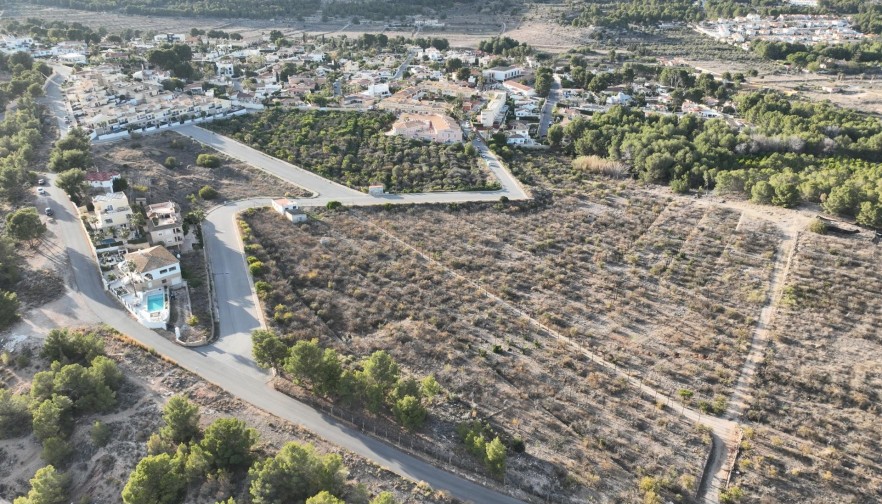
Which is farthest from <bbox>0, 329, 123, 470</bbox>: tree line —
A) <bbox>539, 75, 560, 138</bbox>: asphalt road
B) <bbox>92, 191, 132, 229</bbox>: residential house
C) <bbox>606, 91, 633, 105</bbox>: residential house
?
<bbox>606, 91, 633, 105</bbox>: residential house

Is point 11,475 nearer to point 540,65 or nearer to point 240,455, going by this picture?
point 240,455

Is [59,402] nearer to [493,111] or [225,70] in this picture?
[493,111]

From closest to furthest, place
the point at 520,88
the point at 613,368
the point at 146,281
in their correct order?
the point at 613,368 → the point at 146,281 → the point at 520,88

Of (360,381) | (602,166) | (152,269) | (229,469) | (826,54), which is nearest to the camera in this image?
(229,469)

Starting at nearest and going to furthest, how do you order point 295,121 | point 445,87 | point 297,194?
point 297,194, point 295,121, point 445,87

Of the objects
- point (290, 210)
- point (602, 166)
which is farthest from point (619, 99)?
point (290, 210)

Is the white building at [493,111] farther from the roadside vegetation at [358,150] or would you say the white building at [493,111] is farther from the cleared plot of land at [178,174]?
the cleared plot of land at [178,174]

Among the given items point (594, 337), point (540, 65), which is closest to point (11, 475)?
point (594, 337)

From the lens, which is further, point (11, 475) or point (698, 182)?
point (698, 182)
